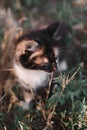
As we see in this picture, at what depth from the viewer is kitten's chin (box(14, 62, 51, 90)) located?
262 centimetres

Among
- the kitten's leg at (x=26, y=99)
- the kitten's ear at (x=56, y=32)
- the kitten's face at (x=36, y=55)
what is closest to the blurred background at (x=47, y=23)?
the kitten's leg at (x=26, y=99)

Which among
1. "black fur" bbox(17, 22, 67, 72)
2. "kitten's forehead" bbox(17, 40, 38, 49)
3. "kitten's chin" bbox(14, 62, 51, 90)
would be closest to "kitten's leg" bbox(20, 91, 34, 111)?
"kitten's chin" bbox(14, 62, 51, 90)

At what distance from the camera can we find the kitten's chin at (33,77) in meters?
2.62

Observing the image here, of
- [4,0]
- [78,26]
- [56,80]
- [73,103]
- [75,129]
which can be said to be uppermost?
[4,0]

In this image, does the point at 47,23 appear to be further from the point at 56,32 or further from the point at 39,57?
the point at 39,57

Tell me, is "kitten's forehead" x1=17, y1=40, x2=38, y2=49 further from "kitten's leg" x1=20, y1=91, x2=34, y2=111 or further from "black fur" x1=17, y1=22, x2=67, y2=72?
"kitten's leg" x1=20, y1=91, x2=34, y2=111

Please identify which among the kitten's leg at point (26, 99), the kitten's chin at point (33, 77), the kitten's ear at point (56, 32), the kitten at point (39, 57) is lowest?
the kitten's leg at point (26, 99)

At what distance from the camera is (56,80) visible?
2.52 metres

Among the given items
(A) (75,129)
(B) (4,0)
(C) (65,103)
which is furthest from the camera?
(B) (4,0)

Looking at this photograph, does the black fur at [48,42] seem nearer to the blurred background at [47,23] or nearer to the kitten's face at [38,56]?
the kitten's face at [38,56]

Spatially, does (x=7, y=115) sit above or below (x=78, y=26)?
below

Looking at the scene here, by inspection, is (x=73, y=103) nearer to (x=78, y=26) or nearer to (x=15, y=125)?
(x=15, y=125)

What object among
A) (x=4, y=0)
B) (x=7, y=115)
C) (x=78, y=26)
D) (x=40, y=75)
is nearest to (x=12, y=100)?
(x=7, y=115)

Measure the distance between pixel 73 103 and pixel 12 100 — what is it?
580mm
